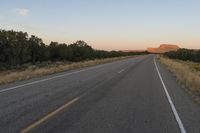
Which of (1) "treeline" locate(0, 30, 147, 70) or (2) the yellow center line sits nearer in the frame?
(2) the yellow center line

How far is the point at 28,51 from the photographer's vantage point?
69375 mm

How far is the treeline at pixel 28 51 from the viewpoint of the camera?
201 feet

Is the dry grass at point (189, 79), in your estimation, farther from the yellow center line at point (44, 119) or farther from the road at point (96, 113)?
the yellow center line at point (44, 119)

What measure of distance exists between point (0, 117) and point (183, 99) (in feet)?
22.0

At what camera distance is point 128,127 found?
246 inches

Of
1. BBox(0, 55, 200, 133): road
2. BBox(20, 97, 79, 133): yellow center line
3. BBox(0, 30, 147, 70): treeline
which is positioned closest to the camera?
BBox(20, 97, 79, 133): yellow center line

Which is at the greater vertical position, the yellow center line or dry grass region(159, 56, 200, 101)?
the yellow center line

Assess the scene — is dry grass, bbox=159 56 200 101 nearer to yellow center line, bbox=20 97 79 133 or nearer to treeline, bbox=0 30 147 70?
yellow center line, bbox=20 97 79 133

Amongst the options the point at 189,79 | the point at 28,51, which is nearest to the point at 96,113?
the point at 189,79

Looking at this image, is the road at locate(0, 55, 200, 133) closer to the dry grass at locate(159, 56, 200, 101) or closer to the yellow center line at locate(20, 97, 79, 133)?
the yellow center line at locate(20, 97, 79, 133)

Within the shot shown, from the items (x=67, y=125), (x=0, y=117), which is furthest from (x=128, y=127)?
(x=0, y=117)

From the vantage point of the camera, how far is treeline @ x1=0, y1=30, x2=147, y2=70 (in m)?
61.4

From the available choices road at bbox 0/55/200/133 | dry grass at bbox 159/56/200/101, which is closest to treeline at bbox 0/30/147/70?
dry grass at bbox 159/56/200/101

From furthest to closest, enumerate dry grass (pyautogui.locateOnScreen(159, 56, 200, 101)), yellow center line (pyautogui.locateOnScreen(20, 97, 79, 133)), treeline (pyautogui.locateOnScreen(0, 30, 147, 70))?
1. treeline (pyautogui.locateOnScreen(0, 30, 147, 70))
2. dry grass (pyautogui.locateOnScreen(159, 56, 200, 101))
3. yellow center line (pyautogui.locateOnScreen(20, 97, 79, 133))
